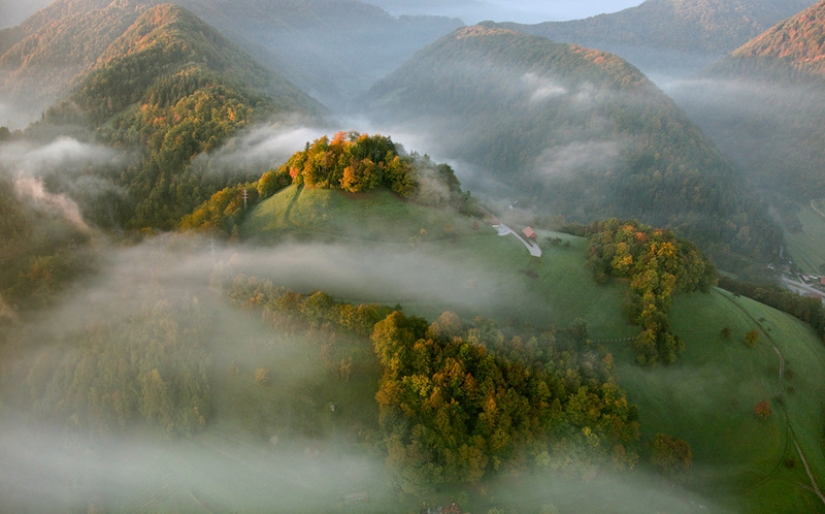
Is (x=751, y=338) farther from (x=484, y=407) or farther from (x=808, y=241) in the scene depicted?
(x=808, y=241)

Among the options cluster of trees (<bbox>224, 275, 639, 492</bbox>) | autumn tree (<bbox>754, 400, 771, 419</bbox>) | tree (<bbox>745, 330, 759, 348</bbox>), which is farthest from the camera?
tree (<bbox>745, 330, 759, 348</bbox>)

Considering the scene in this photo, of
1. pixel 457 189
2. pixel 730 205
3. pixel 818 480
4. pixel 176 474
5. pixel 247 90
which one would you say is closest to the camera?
pixel 176 474

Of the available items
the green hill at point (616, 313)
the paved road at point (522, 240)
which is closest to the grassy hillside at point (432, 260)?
the green hill at point (616, 313)

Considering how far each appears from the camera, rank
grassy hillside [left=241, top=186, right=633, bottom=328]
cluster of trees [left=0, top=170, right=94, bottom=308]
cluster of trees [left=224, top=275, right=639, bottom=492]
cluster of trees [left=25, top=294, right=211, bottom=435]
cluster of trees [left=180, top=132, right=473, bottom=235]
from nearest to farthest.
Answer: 1. cluster of trees [left=224, top=275, right=639, bottom=492]
2. cluster of trees [left=25, top=294, right=211, bottom=435]
3. cluster of trees [left=0, top=170, right=94, bottom=308]
4. grassy hillside [left=241, top=186, right=633, bottom=328]
5. cluster of trees [left=180, top=132, right=473, bottom=235]

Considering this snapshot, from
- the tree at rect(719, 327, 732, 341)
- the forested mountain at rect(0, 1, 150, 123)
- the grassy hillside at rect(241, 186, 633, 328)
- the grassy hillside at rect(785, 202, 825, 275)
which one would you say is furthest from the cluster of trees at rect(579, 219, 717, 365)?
the forested mountain at rect(0, 1, 150, 123)

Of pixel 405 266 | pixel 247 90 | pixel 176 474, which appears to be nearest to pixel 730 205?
pixel 405 266

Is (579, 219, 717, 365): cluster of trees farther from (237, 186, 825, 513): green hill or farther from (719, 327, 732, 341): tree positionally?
(719, 327, 732, 341): tree

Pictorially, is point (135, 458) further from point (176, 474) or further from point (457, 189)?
point (457, 189)
